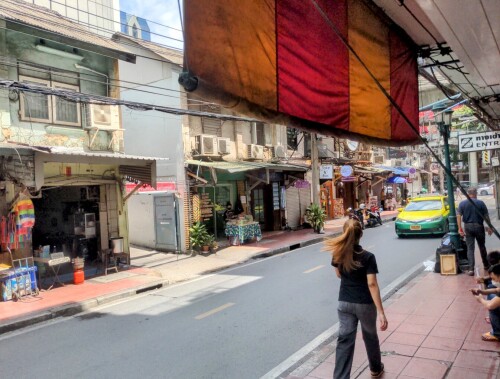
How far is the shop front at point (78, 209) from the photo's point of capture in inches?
421

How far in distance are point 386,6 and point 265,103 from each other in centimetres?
203

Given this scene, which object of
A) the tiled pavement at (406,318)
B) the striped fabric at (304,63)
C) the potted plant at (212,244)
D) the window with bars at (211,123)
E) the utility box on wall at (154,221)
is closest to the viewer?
the striped fabric at (304,63)

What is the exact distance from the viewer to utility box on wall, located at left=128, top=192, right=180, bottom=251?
16328 millimetres

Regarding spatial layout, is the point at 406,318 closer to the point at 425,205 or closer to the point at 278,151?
the point at 425,205

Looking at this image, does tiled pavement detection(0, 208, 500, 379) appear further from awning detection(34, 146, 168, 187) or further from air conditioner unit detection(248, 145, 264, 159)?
air conditioner unit detection(248, 145, 264, 159)

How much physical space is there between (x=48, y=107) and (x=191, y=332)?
8.22 meters

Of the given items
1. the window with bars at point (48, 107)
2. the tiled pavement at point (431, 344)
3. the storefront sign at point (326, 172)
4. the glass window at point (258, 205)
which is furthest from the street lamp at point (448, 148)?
the storefront sign at point (326, 172)

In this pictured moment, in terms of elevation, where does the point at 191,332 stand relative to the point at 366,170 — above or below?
below

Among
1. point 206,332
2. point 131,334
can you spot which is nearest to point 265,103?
point 206,332

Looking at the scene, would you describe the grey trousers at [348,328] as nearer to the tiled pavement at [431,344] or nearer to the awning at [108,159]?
the tiled pavement at [431,344]

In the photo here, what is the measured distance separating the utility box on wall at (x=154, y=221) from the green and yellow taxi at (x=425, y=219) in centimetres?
913

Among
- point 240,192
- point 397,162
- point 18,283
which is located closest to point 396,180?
point 397,162

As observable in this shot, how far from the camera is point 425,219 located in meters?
16.4

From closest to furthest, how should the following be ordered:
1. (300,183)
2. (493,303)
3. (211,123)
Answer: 1. (493,303)
2. (211,123)
3. (300,183)
